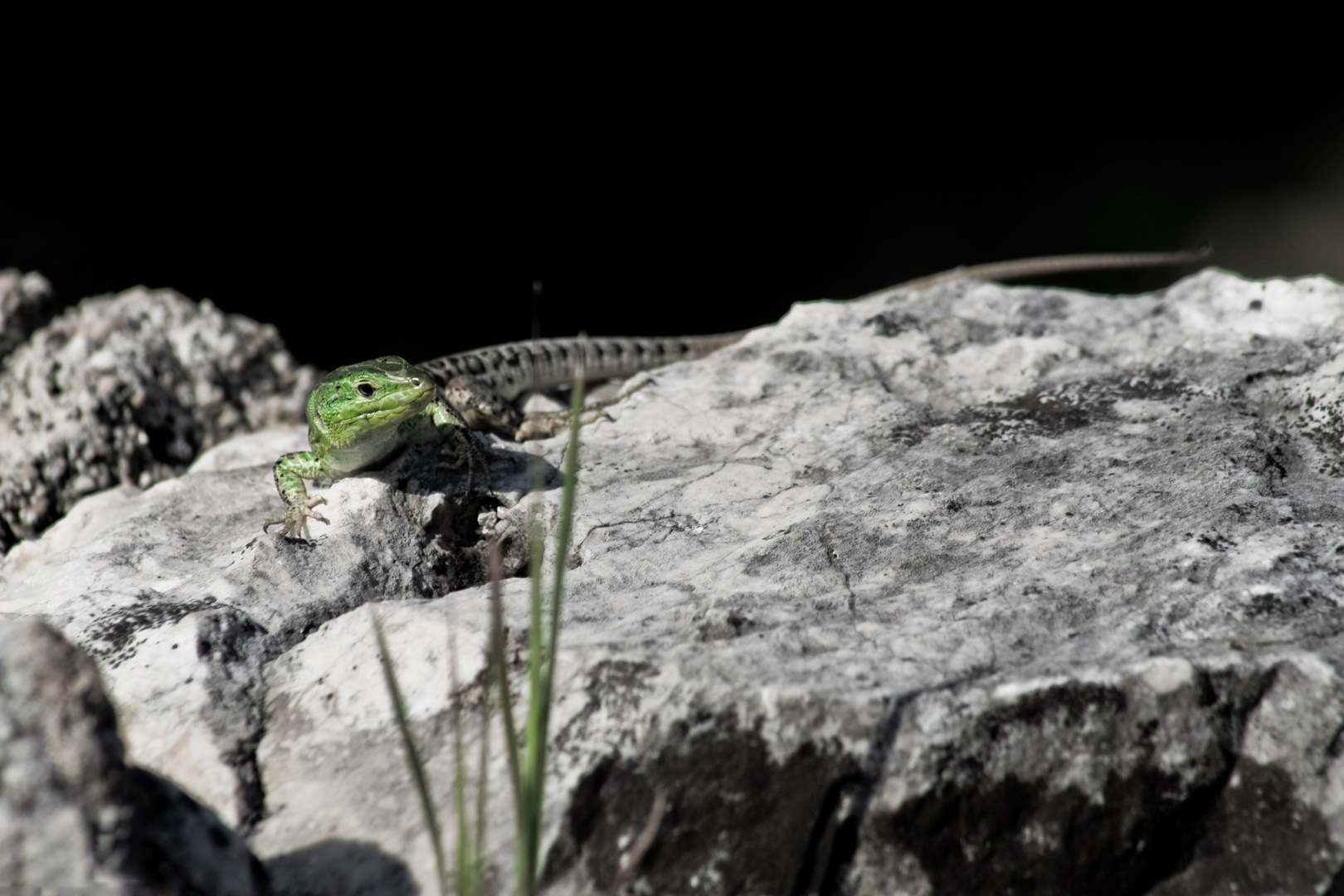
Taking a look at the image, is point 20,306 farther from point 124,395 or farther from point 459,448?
point 459,448

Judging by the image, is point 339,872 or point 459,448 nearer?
point 339,872

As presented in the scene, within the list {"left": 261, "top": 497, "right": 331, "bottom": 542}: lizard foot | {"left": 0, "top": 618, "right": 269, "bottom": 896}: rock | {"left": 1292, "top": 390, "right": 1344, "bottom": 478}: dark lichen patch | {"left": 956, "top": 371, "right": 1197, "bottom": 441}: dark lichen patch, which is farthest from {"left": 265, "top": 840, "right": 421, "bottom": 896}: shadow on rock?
{"left": 1292, "top": 390, "right": 1344, "bottom": 478}: dark lichen patch

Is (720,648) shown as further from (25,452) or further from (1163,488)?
(25,452)

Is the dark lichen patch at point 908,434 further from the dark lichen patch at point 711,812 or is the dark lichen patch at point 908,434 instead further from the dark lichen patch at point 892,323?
the dark lichen patch at point 711,812

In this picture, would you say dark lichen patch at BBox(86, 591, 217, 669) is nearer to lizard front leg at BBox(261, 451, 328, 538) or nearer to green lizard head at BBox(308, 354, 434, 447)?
lizard front leg at BBox(261, 451, 328, 538)

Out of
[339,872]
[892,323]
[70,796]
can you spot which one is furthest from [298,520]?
[892,323]

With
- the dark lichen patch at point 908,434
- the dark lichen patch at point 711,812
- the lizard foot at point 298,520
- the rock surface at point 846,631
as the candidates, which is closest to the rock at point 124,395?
A: the rock surface at point 846,631
